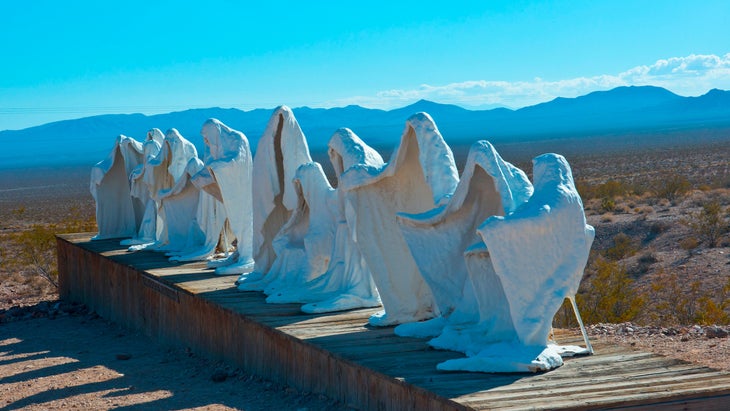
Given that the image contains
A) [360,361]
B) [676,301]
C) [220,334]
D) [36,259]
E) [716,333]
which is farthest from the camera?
[36,259]

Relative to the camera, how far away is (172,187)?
51.0 feet

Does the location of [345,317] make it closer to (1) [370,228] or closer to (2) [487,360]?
(1) [370,228]

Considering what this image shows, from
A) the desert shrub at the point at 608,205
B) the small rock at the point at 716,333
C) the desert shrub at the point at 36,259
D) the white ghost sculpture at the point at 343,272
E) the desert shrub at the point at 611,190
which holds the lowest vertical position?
the desert shrub at the point at 36,259

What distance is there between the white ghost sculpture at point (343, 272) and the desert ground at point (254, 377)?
1.02 m

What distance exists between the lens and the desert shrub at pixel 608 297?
12.8 metres

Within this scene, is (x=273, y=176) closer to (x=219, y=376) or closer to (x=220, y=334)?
(x=220, y=334)

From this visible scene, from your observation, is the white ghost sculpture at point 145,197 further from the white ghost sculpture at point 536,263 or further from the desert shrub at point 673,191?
the desert shrub at point 673,191

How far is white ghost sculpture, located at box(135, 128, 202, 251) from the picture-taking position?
604 inches

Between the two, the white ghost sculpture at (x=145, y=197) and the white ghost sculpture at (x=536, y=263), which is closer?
the white ghost sculpture at (x=536, y=263)

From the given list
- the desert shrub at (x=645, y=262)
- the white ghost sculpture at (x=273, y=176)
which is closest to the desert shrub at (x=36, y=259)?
the white ghost sculpture at (x=273, y=176)

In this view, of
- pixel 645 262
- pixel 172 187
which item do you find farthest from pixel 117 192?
pixel 645 262

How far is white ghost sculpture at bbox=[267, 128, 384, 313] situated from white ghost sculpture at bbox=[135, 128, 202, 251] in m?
4.60

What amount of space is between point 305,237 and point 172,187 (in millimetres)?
4844

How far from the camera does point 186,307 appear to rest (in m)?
11.9
